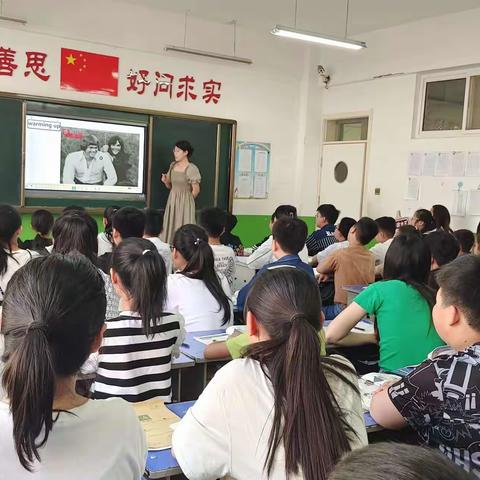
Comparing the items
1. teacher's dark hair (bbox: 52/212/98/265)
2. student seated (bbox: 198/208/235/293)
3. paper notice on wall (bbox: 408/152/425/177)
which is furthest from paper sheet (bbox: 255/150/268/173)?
teacher's dark hair (bbox: 52/212/98/265)

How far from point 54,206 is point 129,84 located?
63.9 inches

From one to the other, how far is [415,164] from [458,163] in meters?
0.56

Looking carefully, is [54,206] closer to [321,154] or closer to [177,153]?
[177,153]

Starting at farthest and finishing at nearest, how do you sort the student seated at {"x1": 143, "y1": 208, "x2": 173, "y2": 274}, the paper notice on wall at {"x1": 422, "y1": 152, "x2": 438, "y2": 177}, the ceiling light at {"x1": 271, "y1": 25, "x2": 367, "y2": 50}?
the paper notice on wall at {"x1": 422, "y1": 152, "x2": 438, "y2": 177}
the ceiling light at {"x1": 271, "y1": 25, "x2": 367, "y2": 50}
the student seated at {"x1": 143, "y1": 208, "x2": 173, "y2": 274}

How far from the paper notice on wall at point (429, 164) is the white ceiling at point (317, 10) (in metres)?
1.54

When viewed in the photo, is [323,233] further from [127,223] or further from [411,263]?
[411,263]

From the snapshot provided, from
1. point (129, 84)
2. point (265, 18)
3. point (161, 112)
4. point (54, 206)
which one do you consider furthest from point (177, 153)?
point (265, 18)

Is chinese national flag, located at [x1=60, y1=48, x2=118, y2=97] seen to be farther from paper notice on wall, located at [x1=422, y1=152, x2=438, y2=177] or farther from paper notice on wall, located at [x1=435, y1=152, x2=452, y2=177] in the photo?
paper notice on wall, located at [x1=435, y1=152, x2=452, y2=177]

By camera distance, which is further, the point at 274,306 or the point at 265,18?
the point at 265,18

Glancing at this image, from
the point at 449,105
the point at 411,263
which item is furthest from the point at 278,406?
the point at 449,105

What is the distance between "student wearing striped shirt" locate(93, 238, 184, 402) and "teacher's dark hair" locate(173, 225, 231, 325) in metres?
0.65

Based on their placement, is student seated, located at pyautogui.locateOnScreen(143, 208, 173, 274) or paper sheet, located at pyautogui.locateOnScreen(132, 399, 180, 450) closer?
paper sheet, located at pyautogui.locateOnScreen(132, 399, 180, 450)

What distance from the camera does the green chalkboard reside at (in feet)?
18.5

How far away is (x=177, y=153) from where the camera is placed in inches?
258
